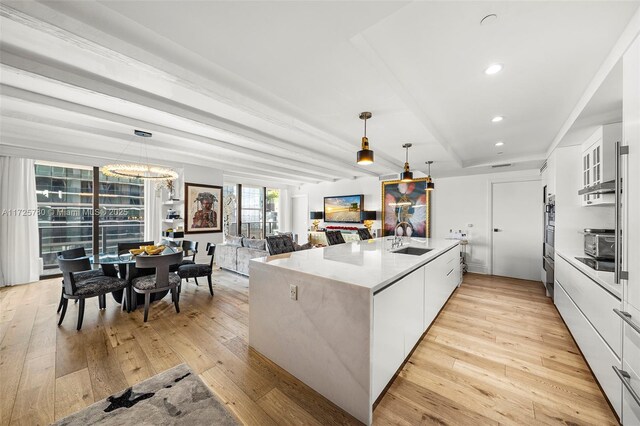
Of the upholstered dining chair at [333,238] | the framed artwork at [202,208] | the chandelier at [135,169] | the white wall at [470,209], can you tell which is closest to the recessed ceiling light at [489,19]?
the upholstered dining chair at [333,238]

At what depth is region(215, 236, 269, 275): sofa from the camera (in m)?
4.65

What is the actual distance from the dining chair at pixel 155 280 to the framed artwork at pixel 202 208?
299 cm

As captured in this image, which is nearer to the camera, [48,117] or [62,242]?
[48,117]

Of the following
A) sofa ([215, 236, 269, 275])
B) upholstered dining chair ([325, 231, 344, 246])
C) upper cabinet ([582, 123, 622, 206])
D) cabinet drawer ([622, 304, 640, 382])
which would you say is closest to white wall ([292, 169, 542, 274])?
upper cabinet ([582, 123, 622, 206])

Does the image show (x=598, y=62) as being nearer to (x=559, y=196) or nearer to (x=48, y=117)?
(x=559, y=196)

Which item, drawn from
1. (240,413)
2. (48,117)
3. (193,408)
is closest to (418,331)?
(240,413)

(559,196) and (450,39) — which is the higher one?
(450,39)

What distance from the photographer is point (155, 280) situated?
310 cm

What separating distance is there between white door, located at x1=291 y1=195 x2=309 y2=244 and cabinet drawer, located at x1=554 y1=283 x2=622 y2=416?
702 centimetres

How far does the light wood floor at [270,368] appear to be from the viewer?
64.1 inches

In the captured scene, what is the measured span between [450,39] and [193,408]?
10.1ft

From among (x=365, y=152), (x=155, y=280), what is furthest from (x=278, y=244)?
(x=365, y=152)

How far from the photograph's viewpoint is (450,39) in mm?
1615

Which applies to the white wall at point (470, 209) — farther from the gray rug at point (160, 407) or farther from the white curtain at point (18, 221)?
the white curtain at point (18, 221)
